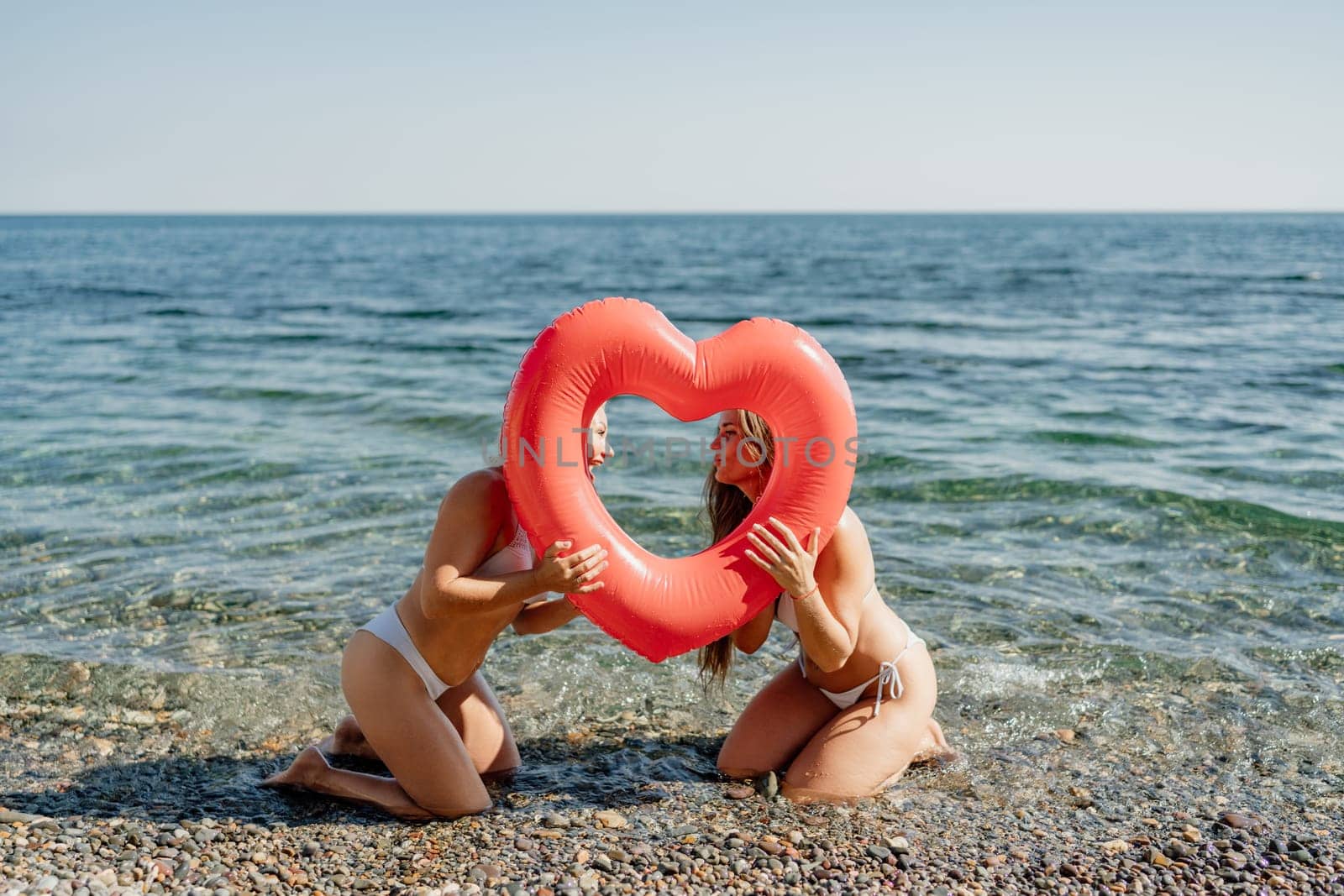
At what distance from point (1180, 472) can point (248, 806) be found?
777cm

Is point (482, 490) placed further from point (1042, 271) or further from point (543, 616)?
point (1042, 271)

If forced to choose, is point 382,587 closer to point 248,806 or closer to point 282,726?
point 282,726

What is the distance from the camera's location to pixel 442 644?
3865 millimetres

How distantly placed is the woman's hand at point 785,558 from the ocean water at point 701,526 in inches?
46.4

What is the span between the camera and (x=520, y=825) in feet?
12.2

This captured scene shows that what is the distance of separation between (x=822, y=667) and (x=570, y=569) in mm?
→ 1049

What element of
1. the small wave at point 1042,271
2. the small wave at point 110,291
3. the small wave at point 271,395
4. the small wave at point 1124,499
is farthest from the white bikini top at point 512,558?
the small wave at point 1042,271

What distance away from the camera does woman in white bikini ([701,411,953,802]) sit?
374cm

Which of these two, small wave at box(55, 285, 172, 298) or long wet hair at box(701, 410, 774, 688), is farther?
small wave at box(55, 285, 172, 298)

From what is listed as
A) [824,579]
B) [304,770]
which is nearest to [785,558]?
[824,579]

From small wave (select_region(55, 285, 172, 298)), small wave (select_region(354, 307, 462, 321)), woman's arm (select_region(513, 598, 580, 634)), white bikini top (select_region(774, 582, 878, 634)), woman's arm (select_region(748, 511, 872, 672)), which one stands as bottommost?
woman's arm (select_region(513, 598, 580, 634))

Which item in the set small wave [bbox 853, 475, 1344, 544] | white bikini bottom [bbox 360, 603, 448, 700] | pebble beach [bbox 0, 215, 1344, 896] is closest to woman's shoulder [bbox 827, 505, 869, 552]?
pebble beach [bbox 0, 215, 1344, 896]

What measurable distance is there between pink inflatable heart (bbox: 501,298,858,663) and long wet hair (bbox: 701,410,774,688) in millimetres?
151

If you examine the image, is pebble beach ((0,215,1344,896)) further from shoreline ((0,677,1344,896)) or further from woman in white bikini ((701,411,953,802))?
woman in white bikini ((701,411,953,802))
